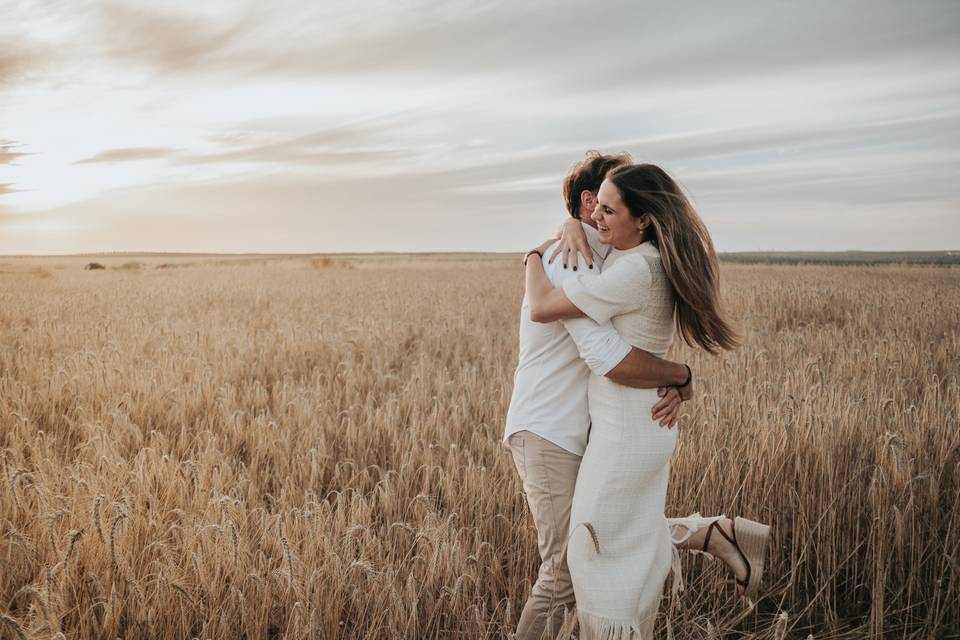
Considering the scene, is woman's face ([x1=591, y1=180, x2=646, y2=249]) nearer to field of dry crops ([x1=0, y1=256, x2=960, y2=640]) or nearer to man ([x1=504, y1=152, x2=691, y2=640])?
man ([x1=504, y1=152, x2=691, y2=640])

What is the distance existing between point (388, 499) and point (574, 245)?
1.83 m

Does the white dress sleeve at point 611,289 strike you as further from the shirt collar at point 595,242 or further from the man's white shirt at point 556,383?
the shirt collar at point 595,242

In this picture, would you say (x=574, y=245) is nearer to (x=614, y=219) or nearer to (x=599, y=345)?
(x=614, y=219)

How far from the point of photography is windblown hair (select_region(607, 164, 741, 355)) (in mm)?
2078

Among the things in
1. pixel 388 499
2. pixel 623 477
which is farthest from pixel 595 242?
pixel 388 499

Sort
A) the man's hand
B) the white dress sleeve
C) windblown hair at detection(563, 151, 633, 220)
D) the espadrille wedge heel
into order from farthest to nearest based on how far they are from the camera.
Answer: the espadrille wedge heel → windblown hair at detection(563, 151, 633, 220) → the man's hand → the white dress sleeve

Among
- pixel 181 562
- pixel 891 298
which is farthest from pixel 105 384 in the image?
pixel 891 298

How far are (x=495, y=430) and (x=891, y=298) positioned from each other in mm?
10508

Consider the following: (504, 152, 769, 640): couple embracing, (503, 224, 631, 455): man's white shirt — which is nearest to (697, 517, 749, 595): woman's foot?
(504, 152, 769, 640): couple embracing

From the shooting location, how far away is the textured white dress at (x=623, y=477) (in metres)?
2.07

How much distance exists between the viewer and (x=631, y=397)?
7.03 feet

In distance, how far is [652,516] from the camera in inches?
86.1

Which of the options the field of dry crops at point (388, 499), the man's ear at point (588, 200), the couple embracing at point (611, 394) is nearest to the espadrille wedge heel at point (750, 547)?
the field of dry crops at point (388, 499)

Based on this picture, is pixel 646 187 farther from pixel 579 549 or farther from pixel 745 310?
pixel 745 310
